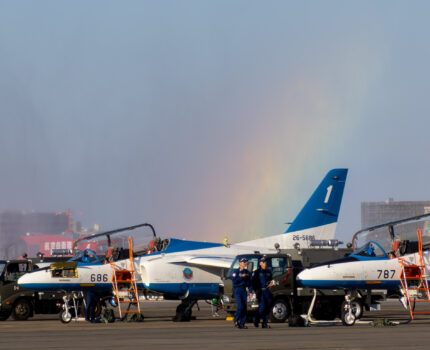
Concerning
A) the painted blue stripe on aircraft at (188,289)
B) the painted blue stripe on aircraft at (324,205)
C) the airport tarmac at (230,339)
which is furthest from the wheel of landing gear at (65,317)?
the painted blue stripe on aircraft at (324,205)

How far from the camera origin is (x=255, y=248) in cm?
3095

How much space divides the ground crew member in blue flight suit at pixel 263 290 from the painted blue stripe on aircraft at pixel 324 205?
9707mm

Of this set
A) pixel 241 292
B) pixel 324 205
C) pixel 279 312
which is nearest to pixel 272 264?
pixel 279 312

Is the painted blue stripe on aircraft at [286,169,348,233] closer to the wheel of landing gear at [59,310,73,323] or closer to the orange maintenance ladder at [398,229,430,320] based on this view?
the orange maintenance ladder at [398,229,430,320]

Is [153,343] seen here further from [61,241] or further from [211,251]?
[61,241]

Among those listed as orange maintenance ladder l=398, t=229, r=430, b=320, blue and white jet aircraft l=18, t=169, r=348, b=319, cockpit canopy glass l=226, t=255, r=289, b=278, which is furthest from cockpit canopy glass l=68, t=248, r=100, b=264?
orange maintenance ladder l=398, t=229, r=430, b=320

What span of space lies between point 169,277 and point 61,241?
42236 millimetres

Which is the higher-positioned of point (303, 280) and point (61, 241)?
point (61, 241)

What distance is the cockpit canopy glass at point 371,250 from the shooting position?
2312 cm

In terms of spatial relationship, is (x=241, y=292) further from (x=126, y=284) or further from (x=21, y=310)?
(x=21, y=310)

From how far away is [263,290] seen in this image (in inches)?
857

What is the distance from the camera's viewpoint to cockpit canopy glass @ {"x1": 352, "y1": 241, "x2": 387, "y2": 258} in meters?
23.1

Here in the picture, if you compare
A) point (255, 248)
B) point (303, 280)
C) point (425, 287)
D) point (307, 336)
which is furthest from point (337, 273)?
point (255, 248)

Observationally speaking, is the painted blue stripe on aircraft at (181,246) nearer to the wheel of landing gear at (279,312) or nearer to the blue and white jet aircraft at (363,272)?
A: the wheel of landing gear at (279,312)
